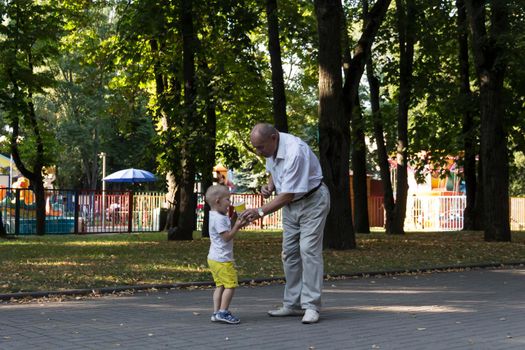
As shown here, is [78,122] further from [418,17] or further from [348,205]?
[348,205]

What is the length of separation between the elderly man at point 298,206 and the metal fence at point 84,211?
68.8 ft

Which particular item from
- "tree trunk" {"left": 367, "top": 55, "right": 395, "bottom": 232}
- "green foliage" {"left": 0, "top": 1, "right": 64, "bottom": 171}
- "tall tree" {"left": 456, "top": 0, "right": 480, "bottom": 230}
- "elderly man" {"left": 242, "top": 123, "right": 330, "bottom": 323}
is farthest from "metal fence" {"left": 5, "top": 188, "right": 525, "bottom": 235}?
"elderly man" {"left": 242, "top": 123, "right": 330, "bottom": 323}

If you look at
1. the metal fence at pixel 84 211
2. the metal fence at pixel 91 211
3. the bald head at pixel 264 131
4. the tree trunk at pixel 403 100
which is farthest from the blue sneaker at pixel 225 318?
the metal fence at pixel 84 211

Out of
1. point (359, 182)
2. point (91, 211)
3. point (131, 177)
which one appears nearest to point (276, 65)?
point (359, 182)

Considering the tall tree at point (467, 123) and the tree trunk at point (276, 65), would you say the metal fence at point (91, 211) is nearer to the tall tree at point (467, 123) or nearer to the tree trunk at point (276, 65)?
the tree trunk at point (276, 65)

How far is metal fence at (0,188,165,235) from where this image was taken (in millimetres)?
27844

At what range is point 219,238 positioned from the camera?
777 centimetres

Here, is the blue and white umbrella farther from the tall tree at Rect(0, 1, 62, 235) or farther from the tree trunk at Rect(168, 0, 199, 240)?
the tree trunk at Rect(168, 0, 199, 240)

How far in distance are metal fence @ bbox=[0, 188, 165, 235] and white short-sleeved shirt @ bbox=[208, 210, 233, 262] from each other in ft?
68.9

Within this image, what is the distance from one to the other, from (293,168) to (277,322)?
153 cm

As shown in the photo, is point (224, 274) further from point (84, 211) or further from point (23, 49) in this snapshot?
point (84, 211)

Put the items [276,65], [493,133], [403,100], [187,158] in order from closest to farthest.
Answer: [276,65] < [493,133] < [187,158] < [403,100]

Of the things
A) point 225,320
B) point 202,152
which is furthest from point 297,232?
point 202,152

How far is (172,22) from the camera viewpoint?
23.0 meters
